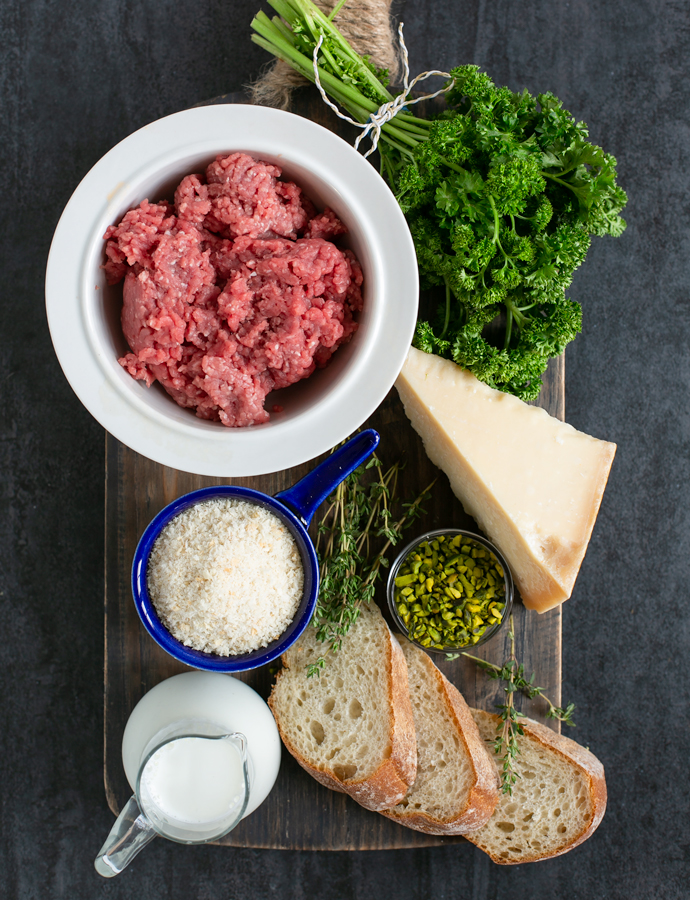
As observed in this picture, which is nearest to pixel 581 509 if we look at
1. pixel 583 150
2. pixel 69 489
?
pixel 583 150

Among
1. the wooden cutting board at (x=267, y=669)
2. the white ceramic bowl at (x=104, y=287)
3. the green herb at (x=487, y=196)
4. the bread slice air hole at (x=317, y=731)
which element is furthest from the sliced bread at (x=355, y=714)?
the green herb at (x=487, y=196)

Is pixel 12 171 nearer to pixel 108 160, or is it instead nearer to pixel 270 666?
pixel 108 160

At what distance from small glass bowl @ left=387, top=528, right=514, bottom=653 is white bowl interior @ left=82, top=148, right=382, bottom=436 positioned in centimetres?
64

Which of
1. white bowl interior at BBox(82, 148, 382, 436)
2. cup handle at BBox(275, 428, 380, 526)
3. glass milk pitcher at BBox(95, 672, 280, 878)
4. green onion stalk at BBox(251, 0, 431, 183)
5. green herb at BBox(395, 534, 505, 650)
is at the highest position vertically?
green onion stalk at BBox(251, 0, 431, 183)

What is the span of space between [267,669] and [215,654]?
0.31m

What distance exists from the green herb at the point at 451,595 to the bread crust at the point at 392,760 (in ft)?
0.39

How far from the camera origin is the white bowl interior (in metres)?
1.54

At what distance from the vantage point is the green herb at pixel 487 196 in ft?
5.72

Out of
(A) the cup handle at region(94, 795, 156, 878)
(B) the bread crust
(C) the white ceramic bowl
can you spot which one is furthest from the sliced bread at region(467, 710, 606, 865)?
(C) the white ceramic bowl

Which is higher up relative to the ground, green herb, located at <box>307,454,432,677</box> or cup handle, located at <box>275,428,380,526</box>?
cup handle, located at <box>275,428,380,526</box>

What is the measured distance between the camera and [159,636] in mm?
1840

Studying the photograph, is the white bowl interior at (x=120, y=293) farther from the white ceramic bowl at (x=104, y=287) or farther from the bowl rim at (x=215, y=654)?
the bowl rim at (x=215, y=654)

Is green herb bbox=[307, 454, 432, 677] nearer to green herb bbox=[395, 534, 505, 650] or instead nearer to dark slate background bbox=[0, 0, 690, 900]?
green herb bbox=[395, 534, 505, 650]

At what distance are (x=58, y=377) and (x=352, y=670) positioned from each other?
1515 millimetres
